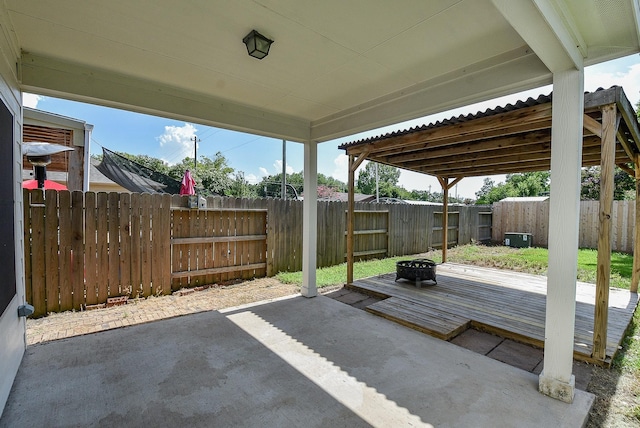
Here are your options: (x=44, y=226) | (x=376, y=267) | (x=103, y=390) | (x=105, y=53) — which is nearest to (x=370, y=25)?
(x=105, y=53)

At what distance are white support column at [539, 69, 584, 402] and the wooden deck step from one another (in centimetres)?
112

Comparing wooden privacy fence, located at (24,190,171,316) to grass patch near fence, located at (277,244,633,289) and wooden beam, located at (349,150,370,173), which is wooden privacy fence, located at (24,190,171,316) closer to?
grass patch near fence, located at (277,244,633,289)

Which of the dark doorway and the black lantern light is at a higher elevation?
the black lantern light

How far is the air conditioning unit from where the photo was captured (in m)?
10.7

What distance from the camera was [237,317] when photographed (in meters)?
3.81

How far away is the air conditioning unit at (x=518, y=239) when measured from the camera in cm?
1067

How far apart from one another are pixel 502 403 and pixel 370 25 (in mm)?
2988

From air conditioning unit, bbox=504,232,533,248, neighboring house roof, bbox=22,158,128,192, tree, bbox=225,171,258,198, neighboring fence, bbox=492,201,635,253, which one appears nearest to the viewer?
neighboring house roof, bbox=22,158,128,192

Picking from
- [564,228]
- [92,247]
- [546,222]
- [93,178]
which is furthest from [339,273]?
[546,222]

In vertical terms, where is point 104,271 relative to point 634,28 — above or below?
below


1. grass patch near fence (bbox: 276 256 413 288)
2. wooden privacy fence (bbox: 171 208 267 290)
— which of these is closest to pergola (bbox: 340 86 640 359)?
grass patch near fence (bbox: 276 256 413 288)

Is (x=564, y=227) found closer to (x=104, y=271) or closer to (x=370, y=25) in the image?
(x=370, y=25)

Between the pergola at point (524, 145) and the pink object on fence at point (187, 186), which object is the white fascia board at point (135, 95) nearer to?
the pergola at point (524, 145)

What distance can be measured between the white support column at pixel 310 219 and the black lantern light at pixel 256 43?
243 centimetres
